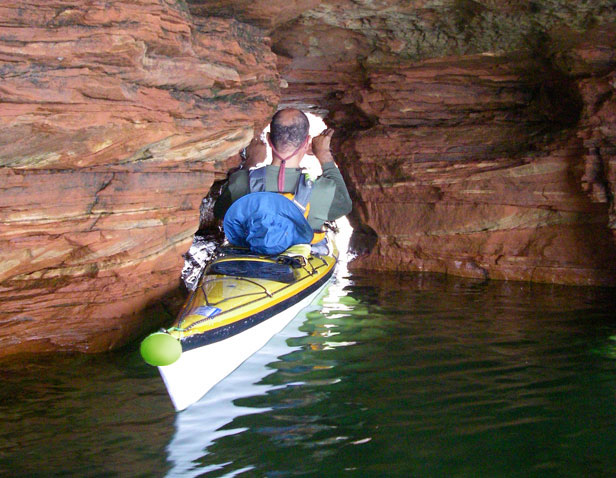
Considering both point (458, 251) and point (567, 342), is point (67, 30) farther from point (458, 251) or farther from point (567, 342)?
point (458, 251)

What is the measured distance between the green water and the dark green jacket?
1138 millimetres

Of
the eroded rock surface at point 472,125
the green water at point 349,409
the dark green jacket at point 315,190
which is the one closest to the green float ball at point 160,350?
the green water at point 349,409

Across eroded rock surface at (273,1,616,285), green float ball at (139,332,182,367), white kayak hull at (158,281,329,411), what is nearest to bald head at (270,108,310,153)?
eroded rock surface at (273,1,616,285)

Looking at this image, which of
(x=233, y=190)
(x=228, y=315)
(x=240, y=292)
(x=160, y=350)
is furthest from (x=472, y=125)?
(x=160, y=350)

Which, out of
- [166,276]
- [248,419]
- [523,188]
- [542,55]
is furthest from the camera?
[523,188]

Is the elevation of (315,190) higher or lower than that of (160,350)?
higher

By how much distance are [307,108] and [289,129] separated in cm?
475

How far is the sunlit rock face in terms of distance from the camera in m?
3.94

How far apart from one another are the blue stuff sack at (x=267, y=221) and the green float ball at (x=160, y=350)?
2.05 metres

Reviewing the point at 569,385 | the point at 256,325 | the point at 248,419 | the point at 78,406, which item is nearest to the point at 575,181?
the point at 569,385

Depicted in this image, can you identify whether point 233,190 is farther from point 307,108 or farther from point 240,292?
point 307,108

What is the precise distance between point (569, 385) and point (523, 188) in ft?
14.9

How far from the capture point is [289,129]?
5.59 m

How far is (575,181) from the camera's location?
764cm
